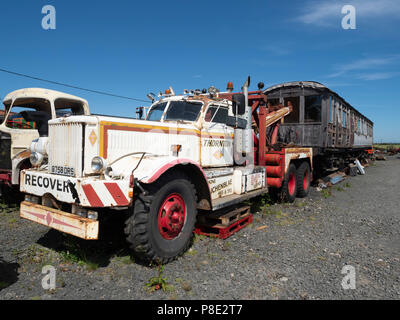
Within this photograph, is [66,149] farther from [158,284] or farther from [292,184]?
[292,184]

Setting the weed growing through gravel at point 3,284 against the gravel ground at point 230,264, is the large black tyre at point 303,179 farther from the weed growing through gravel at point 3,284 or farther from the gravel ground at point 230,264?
the weed growing through gravel at point 3,284

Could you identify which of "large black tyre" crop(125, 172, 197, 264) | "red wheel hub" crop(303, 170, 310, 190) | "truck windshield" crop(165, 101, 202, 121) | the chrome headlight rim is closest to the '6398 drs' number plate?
the chrome headlight rim

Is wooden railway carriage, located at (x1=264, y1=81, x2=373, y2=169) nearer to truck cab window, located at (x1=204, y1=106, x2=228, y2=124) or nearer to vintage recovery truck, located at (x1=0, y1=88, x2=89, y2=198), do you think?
truck cab window, located at (x1=204, y1=106, x2=228, y2=124)

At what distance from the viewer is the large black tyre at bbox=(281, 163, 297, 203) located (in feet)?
22.6

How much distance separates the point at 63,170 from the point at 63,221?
0.66 metres

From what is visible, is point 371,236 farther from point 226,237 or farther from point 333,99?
point 333,99

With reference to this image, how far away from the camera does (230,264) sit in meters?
3.56

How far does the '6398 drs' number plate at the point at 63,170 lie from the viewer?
334cm

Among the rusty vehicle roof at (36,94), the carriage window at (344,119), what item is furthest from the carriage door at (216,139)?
the carriage window at (344,119)

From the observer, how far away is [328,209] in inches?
258

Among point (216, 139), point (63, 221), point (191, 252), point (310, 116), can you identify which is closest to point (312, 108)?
point (310, 116)

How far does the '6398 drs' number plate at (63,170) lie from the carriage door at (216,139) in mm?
2082

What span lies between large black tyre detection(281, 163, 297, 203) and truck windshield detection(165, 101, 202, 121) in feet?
10.8
